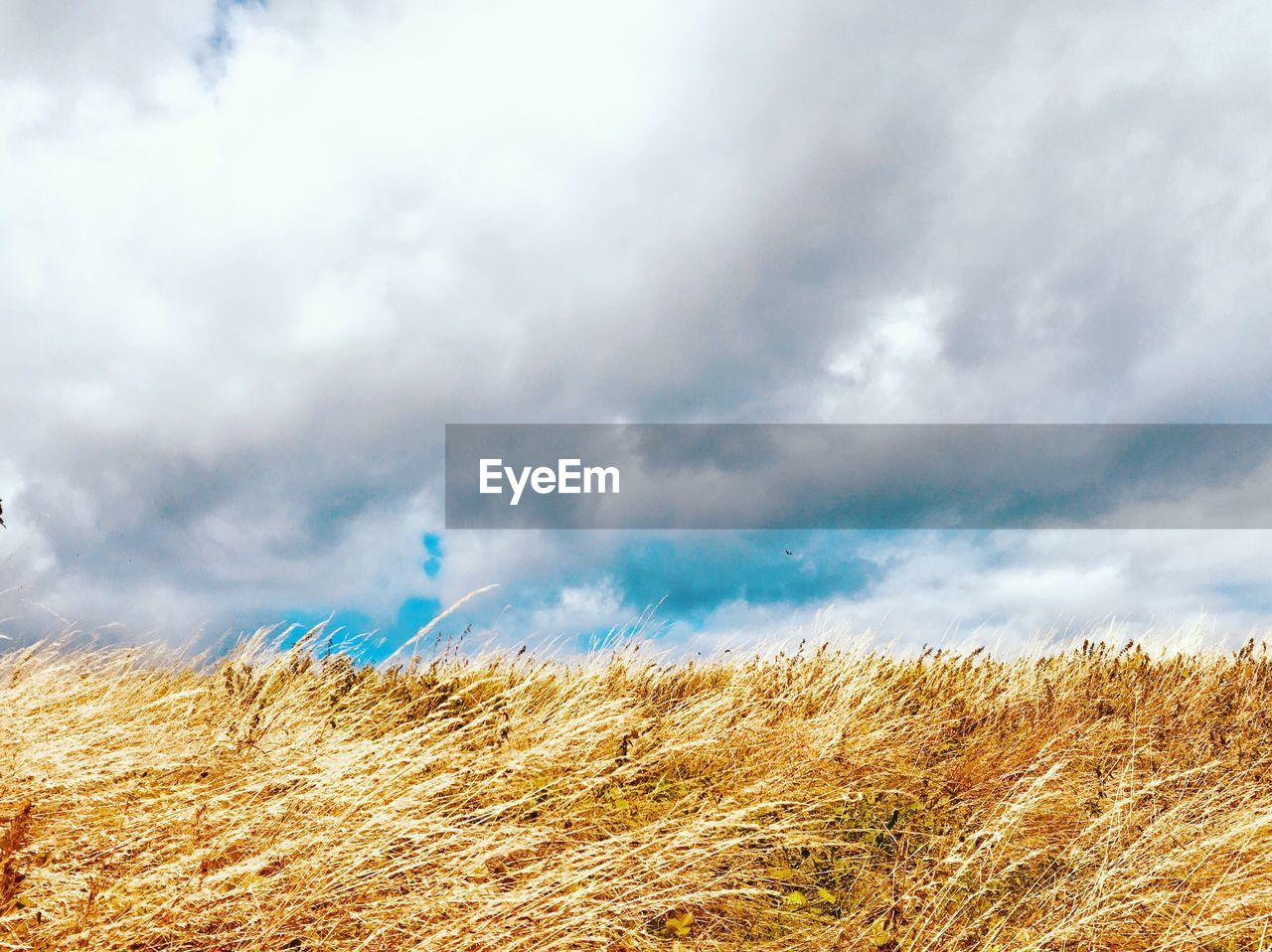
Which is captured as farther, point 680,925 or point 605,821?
point 605,821

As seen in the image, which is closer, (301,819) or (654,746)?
(301,819)

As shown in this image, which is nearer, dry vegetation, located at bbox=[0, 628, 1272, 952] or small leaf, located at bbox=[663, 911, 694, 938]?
dry vegetation, located at bbox=[0, 628, 1272, 952]

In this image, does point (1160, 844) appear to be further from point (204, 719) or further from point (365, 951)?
point (204, 719)

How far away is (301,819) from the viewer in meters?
3.22

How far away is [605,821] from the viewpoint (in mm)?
4051

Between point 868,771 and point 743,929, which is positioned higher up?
point 868,771

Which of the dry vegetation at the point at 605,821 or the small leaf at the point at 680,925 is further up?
the dry vegetation at the point at 605,821

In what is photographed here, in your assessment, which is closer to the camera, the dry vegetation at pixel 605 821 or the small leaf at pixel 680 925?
the dry vegetation at pixel 605 821

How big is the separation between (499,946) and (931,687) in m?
6.13

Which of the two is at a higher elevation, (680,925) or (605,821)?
(605,821)

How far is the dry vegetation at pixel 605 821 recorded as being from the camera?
2.72 metres

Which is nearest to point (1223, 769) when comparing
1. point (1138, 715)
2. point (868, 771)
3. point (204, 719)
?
point (1138, 715)

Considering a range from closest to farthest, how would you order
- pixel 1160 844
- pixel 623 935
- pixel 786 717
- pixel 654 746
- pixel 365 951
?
pixel 365 951 < pixel 623 935 < pixel 1160 844 < pixel 654 746 < pixel 786 717

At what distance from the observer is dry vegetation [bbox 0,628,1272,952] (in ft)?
8.91
